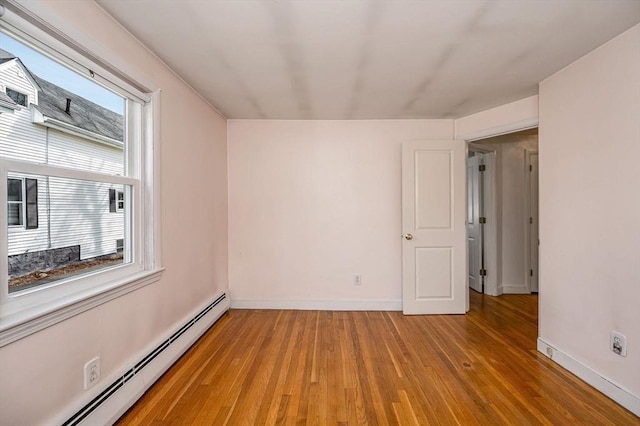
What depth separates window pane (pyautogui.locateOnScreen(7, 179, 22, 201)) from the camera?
1255mm

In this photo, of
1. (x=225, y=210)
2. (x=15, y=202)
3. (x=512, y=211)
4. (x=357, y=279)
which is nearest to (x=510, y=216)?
(x=512, y=211)

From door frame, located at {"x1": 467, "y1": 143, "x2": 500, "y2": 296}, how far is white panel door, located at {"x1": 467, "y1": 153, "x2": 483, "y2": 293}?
3.1 inches

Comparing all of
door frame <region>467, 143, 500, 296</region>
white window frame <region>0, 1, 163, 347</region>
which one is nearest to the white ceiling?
white window frame <region>0, 1, 163, 347</region>

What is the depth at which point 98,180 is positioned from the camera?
1.70 metres

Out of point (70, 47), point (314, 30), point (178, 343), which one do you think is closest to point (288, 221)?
point (178, 343)

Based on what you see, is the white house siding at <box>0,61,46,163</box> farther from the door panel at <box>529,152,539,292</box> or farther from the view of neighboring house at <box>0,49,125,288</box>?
the door panel at <box>529,152,539,292</box>

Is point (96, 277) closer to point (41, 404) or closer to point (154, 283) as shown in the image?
point (154, 283)

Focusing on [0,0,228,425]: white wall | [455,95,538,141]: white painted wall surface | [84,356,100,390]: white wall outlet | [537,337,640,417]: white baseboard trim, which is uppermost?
[455,95,538,141]: white painted wall surface

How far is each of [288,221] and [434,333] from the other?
203 cm

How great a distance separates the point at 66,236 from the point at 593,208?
3318 millimetres

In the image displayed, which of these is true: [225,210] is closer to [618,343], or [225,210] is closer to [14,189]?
[14,189]

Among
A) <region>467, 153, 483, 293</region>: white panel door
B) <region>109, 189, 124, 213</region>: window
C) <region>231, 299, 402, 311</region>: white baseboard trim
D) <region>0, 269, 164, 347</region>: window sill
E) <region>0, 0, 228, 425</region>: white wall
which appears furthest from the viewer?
<region>467, 153, 483, 293</region>: white panel door

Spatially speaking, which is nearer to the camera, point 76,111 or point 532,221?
point 76,111

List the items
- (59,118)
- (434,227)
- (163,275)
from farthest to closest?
(434,227) → (163,275) → (59,118)
